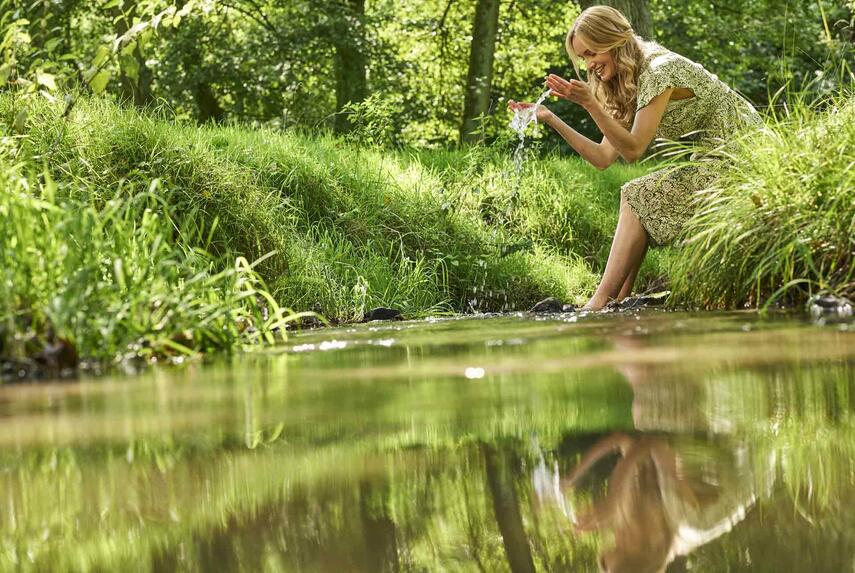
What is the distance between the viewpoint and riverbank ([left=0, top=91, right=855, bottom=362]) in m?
3.63

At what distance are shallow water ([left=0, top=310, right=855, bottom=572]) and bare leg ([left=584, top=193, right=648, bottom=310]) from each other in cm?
289

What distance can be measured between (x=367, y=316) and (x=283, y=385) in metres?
3.49

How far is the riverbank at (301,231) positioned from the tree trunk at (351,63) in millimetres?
5790

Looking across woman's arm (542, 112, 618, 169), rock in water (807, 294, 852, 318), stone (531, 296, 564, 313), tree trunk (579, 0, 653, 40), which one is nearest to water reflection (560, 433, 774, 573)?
rock in water (807, 294, 852, 318)

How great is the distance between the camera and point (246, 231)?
21.2ft

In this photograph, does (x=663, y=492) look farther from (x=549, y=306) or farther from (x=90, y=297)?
(x=549, y=306)

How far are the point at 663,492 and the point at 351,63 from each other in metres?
15.3

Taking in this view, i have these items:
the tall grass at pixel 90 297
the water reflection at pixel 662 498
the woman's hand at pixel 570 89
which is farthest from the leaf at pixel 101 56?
the water reflection at pixel 662 498

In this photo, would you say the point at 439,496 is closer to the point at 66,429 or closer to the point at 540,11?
the point at 66,429

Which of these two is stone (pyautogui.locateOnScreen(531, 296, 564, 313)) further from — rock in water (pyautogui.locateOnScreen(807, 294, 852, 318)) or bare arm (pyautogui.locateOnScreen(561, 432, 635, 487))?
bare arm (pyautogui.locateOnScreen(561, 432, 635, 487))

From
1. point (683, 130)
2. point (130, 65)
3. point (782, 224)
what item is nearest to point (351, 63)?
point (683, 130)

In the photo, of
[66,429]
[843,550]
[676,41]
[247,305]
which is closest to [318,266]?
[247,305]

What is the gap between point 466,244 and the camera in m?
7.82

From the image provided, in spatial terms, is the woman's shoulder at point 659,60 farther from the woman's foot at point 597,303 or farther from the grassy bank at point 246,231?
the grassy bank at point 246,231
